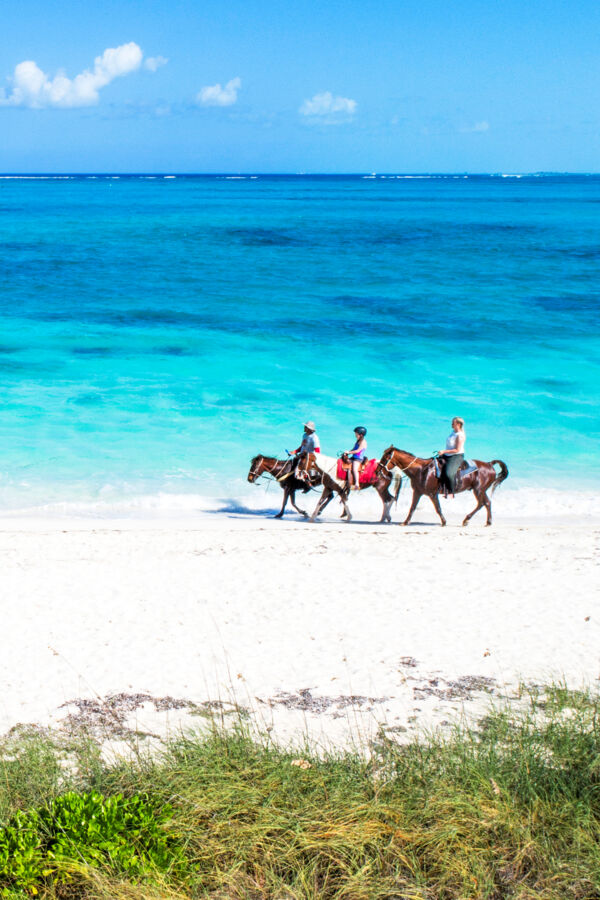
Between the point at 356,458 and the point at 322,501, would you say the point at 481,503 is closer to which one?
the point at 356,458

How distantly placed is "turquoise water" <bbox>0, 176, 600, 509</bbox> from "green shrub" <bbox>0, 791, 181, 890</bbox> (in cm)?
1303

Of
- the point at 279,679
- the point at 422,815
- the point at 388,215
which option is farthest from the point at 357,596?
the point at 388,215

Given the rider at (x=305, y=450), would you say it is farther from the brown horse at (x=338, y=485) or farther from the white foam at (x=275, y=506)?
the white foam at (x=275, y=506)

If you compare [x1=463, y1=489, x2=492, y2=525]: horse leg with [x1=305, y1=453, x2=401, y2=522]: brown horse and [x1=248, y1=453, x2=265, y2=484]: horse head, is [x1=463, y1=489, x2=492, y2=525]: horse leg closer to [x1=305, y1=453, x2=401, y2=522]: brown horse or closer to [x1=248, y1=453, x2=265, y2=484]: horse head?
[x1=305, y1=453, x2=401, y2=522]: brown horse

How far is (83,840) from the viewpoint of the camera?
16.9 ft

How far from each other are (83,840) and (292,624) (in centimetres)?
514

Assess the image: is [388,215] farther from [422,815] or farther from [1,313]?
[422,815]

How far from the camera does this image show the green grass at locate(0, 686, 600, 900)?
5.02m

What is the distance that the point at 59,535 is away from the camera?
46.1 ft

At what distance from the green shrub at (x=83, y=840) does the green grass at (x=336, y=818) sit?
0.06 feet

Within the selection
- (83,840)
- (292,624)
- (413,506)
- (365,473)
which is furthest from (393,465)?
(83,840)

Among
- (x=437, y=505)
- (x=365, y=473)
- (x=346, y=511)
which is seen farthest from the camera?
(x=346, y=511)

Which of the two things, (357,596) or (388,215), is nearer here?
(357,596)

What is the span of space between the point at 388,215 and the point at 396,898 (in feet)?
317
